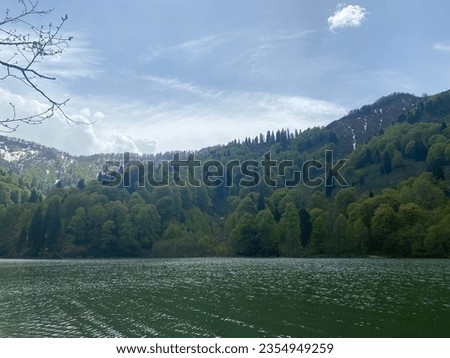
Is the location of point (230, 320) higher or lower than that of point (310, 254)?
higher

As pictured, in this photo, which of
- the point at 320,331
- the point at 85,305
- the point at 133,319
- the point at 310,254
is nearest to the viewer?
the point at 320,331

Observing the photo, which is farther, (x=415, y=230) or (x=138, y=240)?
(x=138, y=240)

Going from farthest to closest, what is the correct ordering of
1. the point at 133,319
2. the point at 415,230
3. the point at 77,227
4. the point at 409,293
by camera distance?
the point at 77,227, the point at 415,230, the point at 409,293, the point at 133,319

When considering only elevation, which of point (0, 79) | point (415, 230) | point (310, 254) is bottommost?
Result: point (310, 254)

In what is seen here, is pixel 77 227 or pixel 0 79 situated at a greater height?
pixel 0 79

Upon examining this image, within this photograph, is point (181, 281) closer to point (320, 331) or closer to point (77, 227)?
point (320, 331)

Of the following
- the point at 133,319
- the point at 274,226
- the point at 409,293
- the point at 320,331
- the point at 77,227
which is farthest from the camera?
the point at 77,227

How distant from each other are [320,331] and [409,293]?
20.8 metres

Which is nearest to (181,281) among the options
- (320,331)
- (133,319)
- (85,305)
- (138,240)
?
(85,305)

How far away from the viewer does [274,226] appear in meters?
157

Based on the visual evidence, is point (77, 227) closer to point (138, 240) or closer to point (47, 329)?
point (138, 240)
